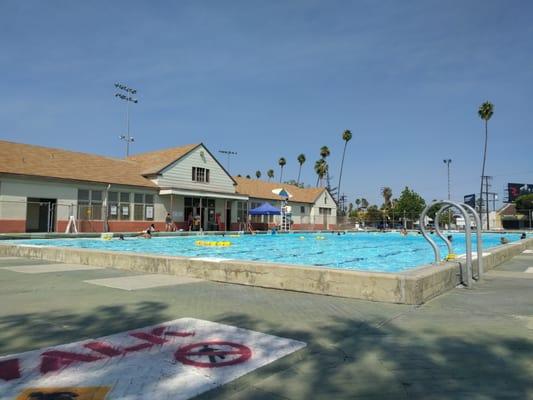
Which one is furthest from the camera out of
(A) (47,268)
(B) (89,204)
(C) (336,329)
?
(B) (89,204)

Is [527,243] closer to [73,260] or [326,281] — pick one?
[326,281]

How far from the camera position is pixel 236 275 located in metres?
8.08

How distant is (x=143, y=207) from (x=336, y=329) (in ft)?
95.7

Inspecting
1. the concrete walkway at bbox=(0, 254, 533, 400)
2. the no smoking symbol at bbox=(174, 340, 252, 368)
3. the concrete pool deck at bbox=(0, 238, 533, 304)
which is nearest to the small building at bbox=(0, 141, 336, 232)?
the concrete pool deck at bbox=(0, 238, 533, 304)

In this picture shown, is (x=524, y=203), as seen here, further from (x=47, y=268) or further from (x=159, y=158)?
(x=47, y=268)

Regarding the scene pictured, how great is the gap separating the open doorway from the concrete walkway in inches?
790

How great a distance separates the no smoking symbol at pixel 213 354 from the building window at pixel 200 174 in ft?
111

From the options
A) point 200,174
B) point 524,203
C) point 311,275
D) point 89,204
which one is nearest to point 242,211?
point 200,174

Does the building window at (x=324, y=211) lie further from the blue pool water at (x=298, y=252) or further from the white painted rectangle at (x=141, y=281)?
the white painted rectangle at (x=141, y=281)

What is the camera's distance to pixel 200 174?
38.0 metres

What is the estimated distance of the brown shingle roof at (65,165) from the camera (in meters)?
25.8

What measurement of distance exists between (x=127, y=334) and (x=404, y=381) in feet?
9.47

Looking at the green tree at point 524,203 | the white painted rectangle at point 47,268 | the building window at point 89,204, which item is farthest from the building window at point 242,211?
the green tree at point 524,203

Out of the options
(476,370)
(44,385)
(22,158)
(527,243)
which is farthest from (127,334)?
(22,158)
